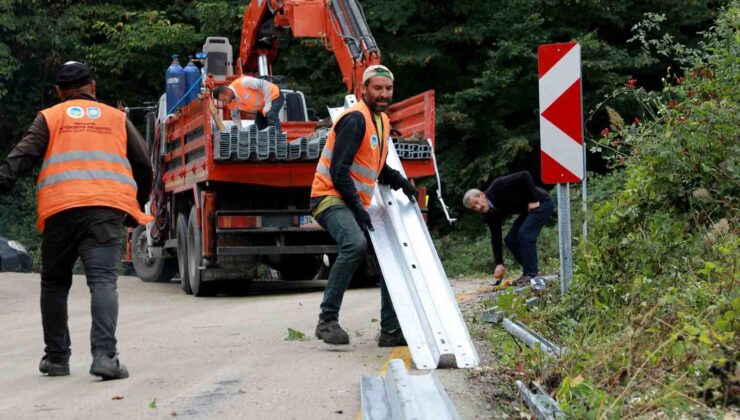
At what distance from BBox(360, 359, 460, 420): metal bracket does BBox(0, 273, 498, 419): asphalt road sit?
0.11m

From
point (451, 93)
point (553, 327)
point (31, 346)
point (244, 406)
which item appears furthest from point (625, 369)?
point (451, 93)

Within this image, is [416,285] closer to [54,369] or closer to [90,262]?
[90,262]

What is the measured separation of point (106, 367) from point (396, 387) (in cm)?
195

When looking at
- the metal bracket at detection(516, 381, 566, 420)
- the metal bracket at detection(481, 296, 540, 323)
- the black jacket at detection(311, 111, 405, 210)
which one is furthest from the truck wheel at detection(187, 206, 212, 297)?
the metal bracket at detection(516, 381, 566, 420)

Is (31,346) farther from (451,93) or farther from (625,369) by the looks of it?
(451,93)

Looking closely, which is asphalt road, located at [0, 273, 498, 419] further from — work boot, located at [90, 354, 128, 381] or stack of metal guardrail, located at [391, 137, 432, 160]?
stack of metal guardrail, located at [391, 137, 432, 160]

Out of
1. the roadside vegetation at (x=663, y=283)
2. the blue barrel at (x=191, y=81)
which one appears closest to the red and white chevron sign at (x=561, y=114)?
the roadside vegetation at (x=663, y=283)

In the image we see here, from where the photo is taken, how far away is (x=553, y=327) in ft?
23.9

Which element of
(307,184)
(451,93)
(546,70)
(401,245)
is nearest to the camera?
(401,245)

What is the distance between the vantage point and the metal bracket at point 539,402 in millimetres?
4500

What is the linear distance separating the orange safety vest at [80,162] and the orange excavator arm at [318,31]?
22.2ft

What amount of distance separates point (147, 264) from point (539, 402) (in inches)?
583

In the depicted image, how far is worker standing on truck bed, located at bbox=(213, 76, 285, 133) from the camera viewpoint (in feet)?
46.1

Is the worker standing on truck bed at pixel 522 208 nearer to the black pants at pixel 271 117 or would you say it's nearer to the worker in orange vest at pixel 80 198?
the black pants at pixel 271 117
